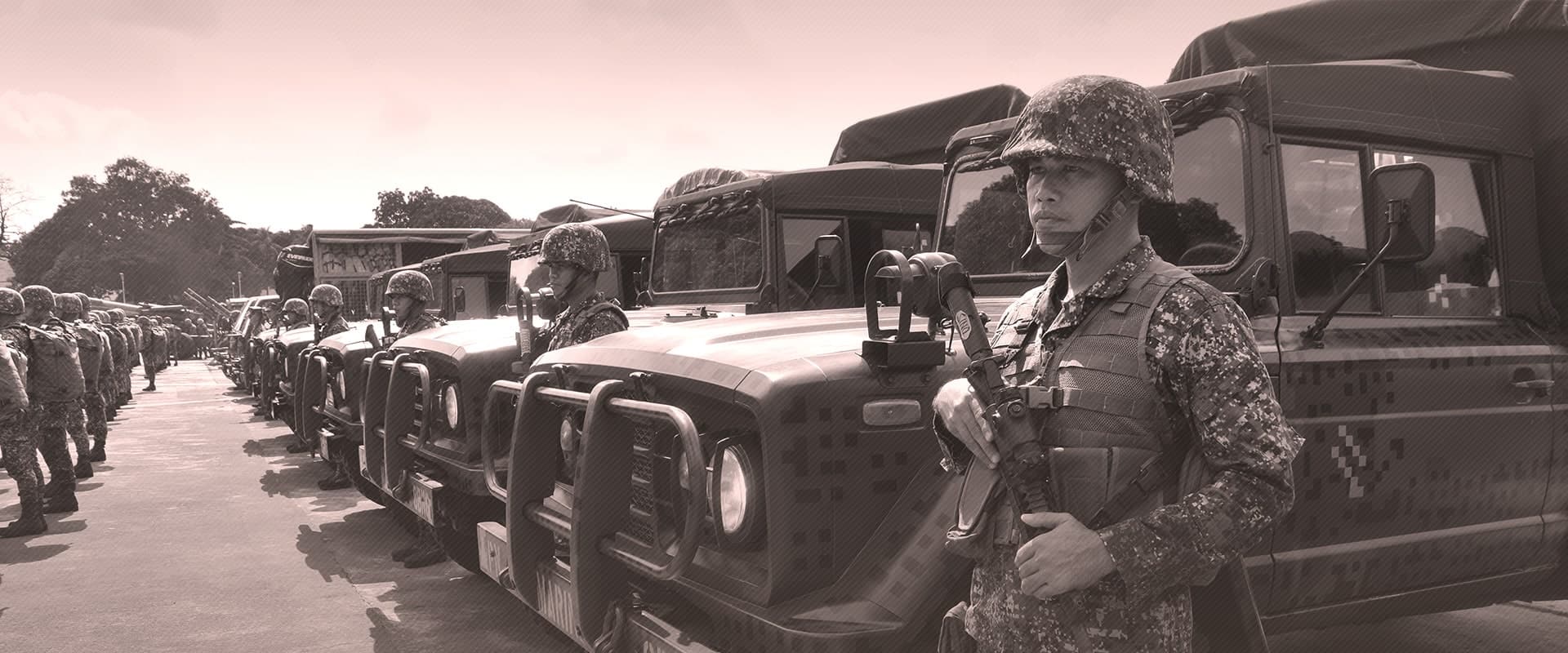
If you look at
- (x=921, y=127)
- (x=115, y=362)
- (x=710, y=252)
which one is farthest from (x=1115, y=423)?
(x=115, y=362)

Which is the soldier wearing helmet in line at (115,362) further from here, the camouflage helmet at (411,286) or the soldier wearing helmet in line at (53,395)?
the camouflage helmet at (411,286)

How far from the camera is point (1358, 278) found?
2.88 meters

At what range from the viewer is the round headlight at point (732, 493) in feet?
9.00

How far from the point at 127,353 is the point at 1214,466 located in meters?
23.5

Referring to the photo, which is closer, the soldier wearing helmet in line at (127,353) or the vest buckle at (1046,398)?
the vest buckle at (1046,398)

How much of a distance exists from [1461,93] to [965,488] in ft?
9.20

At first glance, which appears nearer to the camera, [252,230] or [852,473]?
[852,473]

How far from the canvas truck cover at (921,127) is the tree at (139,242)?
277ft

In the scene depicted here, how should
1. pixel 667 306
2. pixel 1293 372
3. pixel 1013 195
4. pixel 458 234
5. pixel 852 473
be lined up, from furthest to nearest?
pixel 458 234 < pixel 667 306 < pixel 1013 195 < pixel 1293 372 < pixel 852 473

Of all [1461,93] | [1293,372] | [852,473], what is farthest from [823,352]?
[1461,93]

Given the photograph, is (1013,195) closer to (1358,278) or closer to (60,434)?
(1358,278)

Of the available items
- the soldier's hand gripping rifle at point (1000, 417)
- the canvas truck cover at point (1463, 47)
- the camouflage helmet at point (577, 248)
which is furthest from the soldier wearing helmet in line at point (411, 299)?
the soldier's hand gripping rifle at point (1000, 417)

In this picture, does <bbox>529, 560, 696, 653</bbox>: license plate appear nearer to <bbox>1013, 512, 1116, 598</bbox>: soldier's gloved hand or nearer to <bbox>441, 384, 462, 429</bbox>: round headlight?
<bbox>1013, 512, 1116, 598</bbox>: soldier's gloved hand

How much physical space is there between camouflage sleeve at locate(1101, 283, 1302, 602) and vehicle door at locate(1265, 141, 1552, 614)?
4.84 ft
